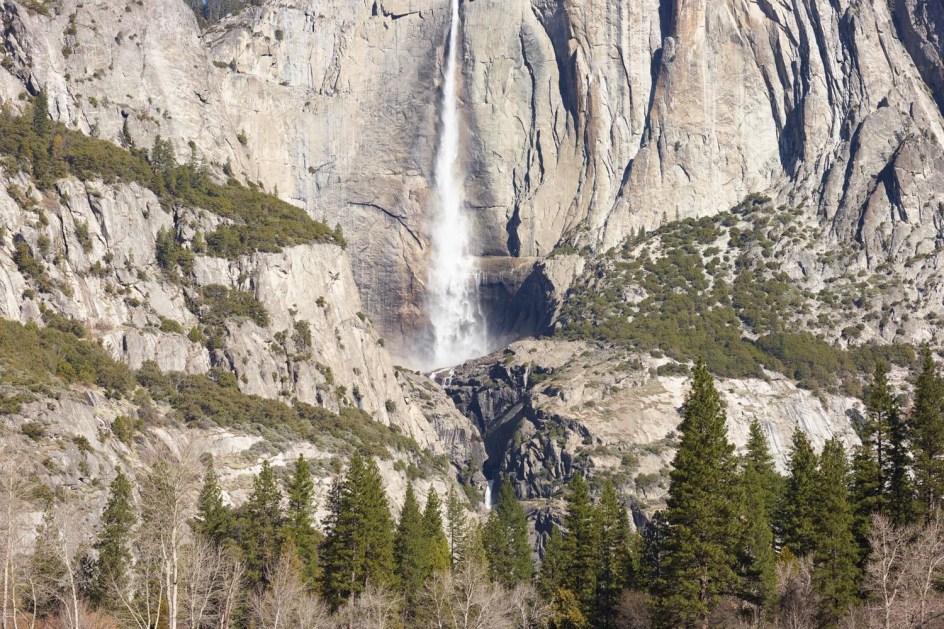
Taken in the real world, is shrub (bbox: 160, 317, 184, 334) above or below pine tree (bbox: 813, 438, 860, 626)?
above

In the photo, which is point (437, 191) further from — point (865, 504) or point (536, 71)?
point (865, 504)

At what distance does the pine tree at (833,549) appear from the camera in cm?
7719

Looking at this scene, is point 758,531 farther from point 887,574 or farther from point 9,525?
point 9,525

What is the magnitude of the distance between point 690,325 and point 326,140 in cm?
5964

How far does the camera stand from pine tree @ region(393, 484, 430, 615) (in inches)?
3819

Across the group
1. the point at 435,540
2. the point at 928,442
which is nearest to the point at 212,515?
the point at 435,540

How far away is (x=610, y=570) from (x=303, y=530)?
22054mm

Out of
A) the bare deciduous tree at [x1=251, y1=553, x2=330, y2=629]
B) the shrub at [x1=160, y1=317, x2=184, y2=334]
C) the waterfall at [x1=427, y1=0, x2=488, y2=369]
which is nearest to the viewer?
the bare deciduous tree at [x1=251, y1=553, x2=330, y2=629]

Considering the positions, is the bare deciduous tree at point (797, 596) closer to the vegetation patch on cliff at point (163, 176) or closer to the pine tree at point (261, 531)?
the pine tree at point (261, 531)

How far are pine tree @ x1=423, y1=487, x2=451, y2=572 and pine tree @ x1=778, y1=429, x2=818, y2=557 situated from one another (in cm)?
2573

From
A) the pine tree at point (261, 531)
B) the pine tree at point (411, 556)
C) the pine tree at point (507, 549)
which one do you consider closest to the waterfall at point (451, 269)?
the pine tree at point (507, 549)

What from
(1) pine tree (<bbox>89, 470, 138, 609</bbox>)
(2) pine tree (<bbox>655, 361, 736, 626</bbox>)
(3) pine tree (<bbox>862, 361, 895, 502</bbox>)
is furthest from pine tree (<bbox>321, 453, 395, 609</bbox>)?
(3) pine tree (<bbox>862, 361, 895, 502</bbox>)

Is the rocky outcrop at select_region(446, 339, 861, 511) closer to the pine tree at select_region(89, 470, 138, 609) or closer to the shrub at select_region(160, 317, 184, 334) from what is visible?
the shrub at select_region(160, 317, 184, 334)

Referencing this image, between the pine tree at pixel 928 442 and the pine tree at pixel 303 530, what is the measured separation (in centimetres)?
4030
